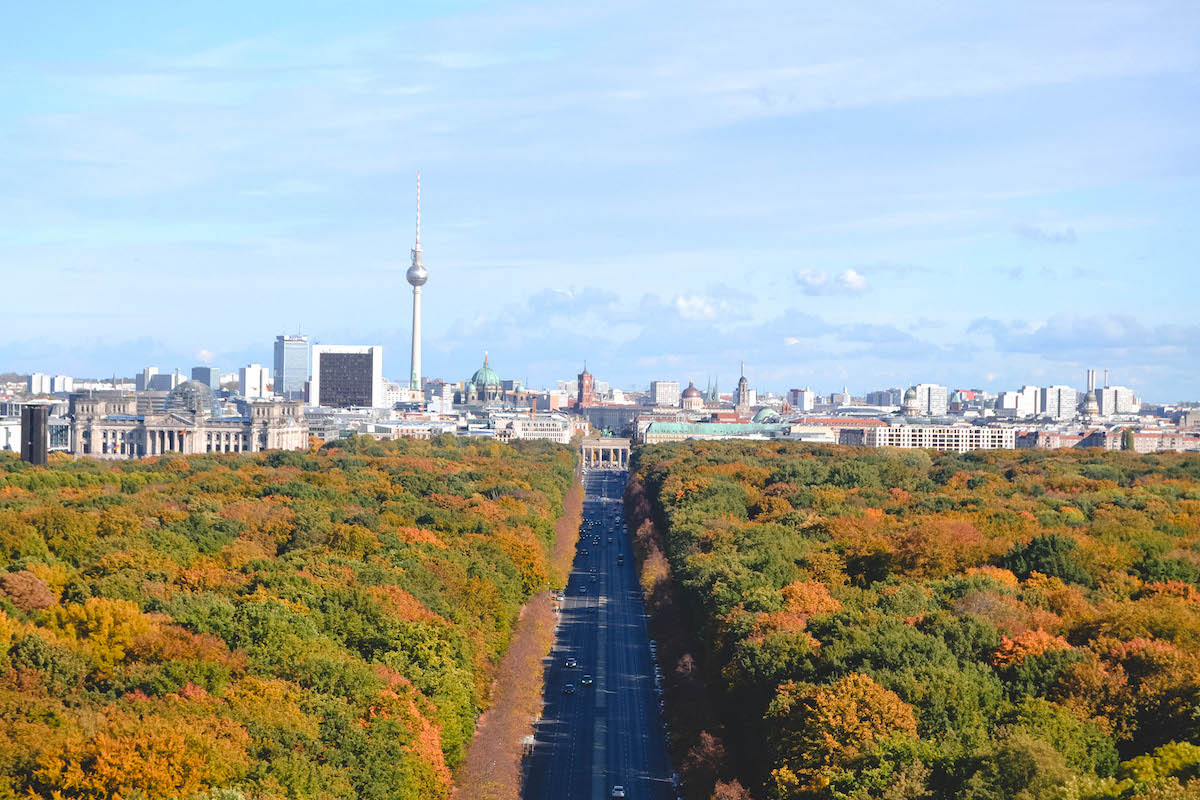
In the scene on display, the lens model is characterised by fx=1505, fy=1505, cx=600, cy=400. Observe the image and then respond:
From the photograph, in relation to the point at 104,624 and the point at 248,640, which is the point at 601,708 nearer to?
the point at 248,640

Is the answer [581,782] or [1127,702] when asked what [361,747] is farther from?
[1127,702]

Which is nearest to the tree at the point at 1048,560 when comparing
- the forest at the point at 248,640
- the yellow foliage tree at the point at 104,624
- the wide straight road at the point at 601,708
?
the wide straight road at the point at 601,708

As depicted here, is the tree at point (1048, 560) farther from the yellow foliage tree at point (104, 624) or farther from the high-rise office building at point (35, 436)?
the high-rise office building at point (35, 436)

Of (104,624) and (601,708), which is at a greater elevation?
(104,624)

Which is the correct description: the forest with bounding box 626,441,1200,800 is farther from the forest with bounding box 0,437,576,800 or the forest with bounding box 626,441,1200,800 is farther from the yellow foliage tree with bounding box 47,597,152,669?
the yellow foliage tree with bounding box 47,597,152,669

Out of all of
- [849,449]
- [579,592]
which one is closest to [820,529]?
[579,592]

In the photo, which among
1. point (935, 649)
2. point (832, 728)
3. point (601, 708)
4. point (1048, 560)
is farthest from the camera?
point (1048, 560)

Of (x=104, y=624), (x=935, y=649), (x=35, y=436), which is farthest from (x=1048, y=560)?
(x=35, y=436)
